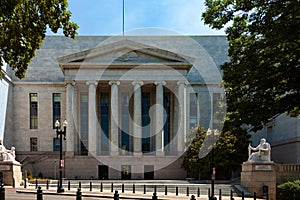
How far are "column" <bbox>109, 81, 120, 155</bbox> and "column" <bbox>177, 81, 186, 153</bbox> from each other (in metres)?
8.13

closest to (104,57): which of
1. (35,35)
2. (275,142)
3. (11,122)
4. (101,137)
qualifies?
(101,137)

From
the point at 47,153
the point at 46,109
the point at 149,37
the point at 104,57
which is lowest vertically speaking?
the point at 47,153

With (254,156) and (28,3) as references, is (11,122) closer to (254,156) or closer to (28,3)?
(254,156)

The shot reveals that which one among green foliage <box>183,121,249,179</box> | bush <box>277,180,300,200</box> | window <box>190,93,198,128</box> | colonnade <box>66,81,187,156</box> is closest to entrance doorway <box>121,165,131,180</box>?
colonnade <box>66,81,187,156</box>

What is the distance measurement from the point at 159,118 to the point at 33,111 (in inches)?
780

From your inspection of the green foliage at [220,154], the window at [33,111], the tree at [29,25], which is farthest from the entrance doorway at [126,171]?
the tree at [29,25]

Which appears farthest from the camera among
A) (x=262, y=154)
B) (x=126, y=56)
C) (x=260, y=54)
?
(x=126, y=56)

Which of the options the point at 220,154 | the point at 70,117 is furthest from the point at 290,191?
the point at 70,117

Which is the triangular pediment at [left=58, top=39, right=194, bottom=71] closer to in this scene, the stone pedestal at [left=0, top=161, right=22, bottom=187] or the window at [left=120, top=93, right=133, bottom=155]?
the window at [left=120, top=93, right=133, bottom=155]

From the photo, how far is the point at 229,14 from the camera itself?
18.4 m

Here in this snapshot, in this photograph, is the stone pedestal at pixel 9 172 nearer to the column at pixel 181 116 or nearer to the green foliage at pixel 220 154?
the green foliage at pixel 220 154

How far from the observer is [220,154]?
5109cm

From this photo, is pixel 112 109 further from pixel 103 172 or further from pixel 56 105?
pixel 56 105

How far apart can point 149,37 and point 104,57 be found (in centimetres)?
2032
